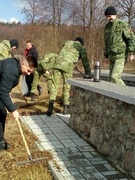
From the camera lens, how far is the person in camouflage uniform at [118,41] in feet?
19.1

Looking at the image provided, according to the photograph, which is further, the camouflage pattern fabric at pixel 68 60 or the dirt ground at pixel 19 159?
the camouflage pattern fabric at pixel 68 60

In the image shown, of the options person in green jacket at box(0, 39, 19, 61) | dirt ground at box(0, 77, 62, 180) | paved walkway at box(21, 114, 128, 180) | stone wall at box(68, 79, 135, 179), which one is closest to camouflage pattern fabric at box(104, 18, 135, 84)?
stone wall at box(68, 79, 135, 179)

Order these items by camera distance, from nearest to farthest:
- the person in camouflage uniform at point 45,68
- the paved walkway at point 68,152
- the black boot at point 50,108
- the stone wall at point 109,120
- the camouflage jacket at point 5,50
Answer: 1. the stone wall at point 109,120
2. the paved walkway at point 68,152
3. the black boot at point 50,108
4. the camouflage jacket at point 5,50
5. the person in camouflage uniform at point 45,68

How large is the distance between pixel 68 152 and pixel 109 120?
896 mm

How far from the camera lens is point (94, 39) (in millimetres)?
19969

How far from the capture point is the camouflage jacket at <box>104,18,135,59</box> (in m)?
5.83

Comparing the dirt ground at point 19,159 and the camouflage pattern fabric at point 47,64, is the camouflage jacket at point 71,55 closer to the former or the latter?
the dirt ground at point 19,159

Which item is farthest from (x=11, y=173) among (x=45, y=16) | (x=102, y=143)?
(x=45, y=16)

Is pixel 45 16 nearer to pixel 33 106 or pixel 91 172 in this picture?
pixel 33 106

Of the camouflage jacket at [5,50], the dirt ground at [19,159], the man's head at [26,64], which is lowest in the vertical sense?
the dirt ground at [19,159]

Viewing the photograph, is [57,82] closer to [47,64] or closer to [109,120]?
[47,64]

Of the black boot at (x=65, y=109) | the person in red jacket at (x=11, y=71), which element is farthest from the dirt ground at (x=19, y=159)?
the black boot at (x=65, y=109)

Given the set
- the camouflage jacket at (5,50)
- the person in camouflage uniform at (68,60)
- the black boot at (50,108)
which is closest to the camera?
the person in camouflage uniform at (68,60)

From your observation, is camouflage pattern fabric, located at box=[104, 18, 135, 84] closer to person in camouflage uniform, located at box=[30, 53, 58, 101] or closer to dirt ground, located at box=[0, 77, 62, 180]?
dirt ground, located at box=[0, 77, 62, 180]
